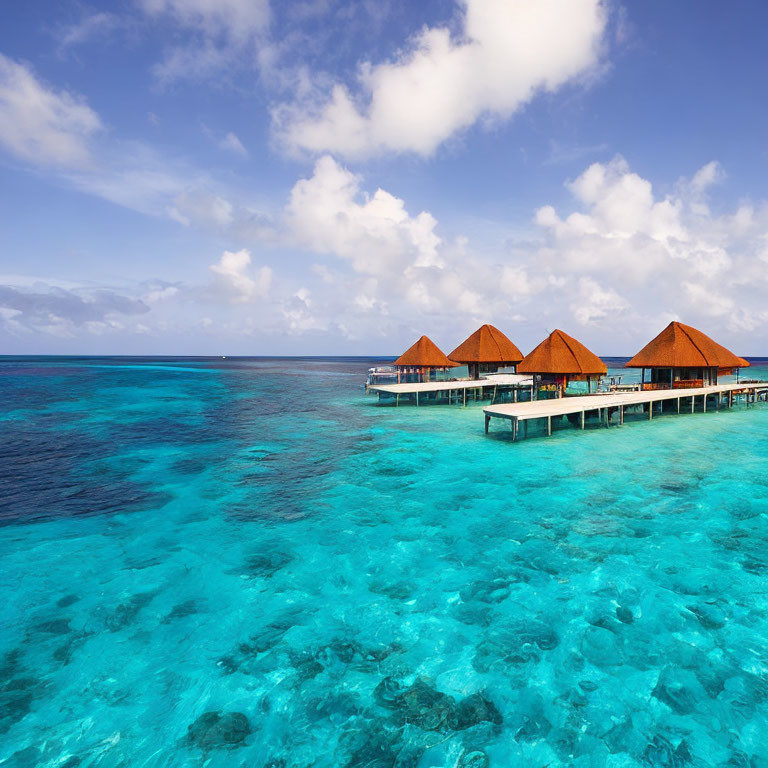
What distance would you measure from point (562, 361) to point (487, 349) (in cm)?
859

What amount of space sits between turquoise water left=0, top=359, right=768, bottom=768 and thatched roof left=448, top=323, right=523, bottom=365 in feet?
56.4

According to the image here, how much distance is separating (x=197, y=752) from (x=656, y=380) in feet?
102

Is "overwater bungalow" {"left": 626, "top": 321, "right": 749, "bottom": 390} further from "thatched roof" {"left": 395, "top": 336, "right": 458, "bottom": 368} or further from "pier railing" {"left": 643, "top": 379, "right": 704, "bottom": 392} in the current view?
"thatched roof" {"left": 395, "top": 336, "right": 458, "bottom": 368}

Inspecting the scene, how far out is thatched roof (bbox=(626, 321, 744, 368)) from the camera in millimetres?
25328

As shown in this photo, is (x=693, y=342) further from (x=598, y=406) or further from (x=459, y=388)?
(x=459, y=388)

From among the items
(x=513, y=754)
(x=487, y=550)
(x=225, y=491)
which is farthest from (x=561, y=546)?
(x=225, y=491)

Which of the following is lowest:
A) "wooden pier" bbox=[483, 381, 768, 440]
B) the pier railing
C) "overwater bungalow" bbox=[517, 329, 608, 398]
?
"wooden pier" bbox=[483, 381, 768, 440]

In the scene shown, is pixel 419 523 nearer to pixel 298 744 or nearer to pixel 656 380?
pixel 298 744

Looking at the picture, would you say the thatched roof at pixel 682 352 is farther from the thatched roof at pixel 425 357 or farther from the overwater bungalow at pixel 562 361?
the thatched roof at pixel 425 357

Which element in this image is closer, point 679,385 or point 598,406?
point 598,406

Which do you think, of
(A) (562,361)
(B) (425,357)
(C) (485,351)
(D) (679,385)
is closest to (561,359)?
(A) (562,361)

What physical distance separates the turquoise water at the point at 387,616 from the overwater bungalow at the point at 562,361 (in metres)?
9.02

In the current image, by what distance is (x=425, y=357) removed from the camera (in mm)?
33219

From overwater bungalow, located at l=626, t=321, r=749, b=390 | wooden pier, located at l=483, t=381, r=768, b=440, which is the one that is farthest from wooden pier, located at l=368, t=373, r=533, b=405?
overwater bungalow, located at l=626, t=321, r=749, b=390
